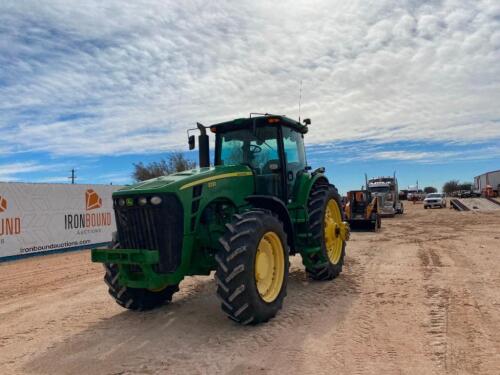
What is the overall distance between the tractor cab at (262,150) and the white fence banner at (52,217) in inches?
359

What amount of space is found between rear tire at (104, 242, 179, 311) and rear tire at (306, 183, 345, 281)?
8.13 ft

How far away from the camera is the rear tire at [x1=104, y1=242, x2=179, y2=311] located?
19.9 ft

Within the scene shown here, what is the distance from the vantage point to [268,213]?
5949 mm

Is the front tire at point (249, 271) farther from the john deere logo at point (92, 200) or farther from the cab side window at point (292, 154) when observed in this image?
the john deere logo at point (92, 200)

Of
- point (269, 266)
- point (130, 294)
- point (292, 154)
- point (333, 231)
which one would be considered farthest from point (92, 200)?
point (269, 266)

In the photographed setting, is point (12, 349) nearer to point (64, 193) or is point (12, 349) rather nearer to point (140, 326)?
point (140, 326)

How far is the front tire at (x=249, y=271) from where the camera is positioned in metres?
5.15

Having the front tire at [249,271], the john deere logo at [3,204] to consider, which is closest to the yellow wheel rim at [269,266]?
the front tire at [249,271]

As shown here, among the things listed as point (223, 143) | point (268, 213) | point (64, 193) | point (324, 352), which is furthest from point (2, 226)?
point (324, 352)

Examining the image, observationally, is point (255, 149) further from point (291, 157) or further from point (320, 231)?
point (320, 231)

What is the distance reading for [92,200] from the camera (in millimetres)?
16844

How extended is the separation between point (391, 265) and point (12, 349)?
724 centimetres

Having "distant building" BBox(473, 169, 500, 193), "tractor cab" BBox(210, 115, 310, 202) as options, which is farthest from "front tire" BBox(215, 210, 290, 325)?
"distant building" BBox(473, 169, 500, 193)

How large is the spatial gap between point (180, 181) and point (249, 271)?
1.37m
